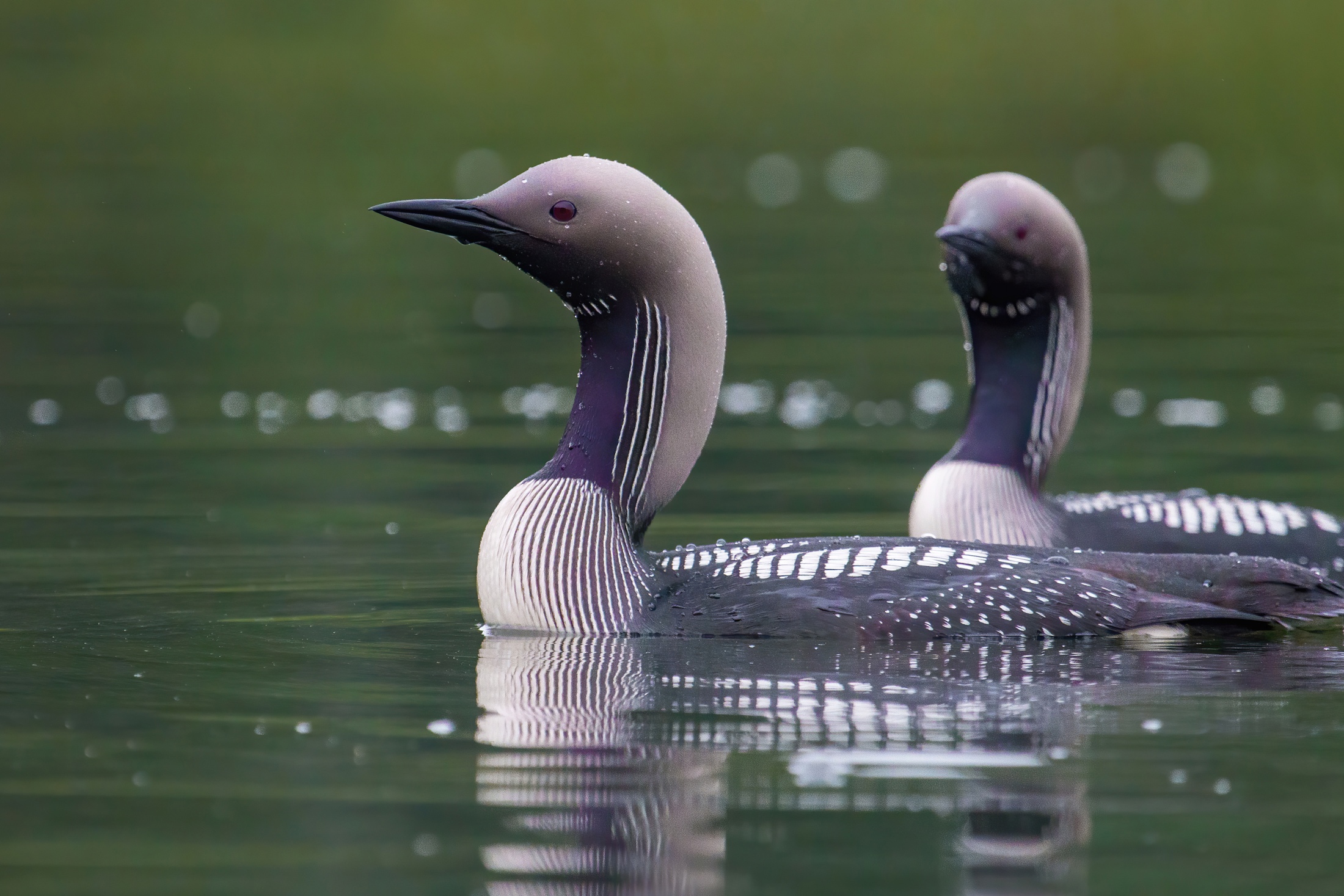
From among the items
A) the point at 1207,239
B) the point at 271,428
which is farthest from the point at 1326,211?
the point at 271,428

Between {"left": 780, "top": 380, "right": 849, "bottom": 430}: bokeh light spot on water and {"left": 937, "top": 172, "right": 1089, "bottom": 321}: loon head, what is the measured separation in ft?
8.32

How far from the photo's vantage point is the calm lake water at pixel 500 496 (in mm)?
4223

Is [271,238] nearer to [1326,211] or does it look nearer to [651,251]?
[1326,211]

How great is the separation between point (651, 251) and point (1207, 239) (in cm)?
1297

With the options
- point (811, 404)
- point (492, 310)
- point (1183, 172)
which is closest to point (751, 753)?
point (811, 404)

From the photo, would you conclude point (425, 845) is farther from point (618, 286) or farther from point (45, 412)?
point (45, 412)

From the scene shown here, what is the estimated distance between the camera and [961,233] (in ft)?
24.7

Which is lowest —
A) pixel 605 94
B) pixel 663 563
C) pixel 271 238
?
pixel 663 563

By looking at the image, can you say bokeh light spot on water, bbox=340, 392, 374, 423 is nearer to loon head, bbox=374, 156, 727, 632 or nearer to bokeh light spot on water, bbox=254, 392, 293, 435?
bokeh light spot on water, bbox=254, 392, 293, 435

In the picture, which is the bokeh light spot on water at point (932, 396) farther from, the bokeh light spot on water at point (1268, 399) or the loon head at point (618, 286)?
the loon head at point (618, 286)

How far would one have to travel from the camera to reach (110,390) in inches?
434

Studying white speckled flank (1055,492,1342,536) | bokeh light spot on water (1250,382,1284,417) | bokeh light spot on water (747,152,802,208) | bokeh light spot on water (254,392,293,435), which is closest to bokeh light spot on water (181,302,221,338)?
bokeh light spot on water (254,392,293,435)

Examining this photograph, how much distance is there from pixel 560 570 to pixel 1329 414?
517cm

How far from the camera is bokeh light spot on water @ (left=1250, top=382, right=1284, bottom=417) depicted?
10.3 m
